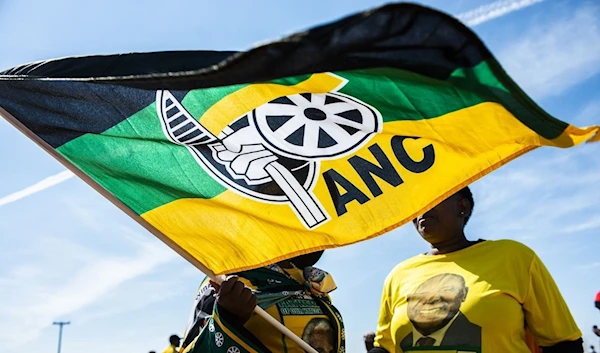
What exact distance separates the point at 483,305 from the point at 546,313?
31cm

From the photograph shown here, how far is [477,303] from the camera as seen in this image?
3.63 metres

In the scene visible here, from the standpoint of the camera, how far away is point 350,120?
3.38m

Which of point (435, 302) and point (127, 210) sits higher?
point (127, 210)

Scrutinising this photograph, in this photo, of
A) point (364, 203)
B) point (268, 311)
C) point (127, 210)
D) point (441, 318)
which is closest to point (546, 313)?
point (441, 318)

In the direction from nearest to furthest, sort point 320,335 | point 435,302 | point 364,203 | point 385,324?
1. point 364,203
2. point 435,302
3. point 320,335
4. point 385,324

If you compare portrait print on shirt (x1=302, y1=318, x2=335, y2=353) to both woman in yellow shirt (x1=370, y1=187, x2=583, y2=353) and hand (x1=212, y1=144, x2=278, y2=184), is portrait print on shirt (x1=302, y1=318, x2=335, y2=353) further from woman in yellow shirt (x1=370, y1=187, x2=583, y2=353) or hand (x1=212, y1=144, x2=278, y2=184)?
hand (x1=212, y1=144, x2=278, y2=184)

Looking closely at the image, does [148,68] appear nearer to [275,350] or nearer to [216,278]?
[216,278]

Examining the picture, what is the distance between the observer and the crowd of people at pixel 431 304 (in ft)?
11.8

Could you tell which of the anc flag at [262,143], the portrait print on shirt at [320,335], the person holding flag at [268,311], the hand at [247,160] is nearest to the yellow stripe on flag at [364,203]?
the anc flag at [262,143]

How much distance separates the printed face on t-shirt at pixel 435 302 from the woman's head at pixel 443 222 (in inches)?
10.6

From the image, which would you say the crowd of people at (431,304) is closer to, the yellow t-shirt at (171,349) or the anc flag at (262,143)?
the anc flag at (262,143)

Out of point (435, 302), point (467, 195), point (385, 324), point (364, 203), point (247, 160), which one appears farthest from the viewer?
point (467, 195)

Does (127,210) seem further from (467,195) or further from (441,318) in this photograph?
(467,195)

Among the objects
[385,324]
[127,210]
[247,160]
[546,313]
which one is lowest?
[546,313]
